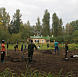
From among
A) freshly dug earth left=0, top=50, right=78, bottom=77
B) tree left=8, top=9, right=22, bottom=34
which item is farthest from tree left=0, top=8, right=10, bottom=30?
freshly dug earth left=0, top=50, right=78, bottom=77

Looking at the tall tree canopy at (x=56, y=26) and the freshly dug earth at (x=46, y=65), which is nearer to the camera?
the freshly dug earth at (x=46, y=65)

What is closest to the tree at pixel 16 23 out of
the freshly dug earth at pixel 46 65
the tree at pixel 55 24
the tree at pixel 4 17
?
the tree at pixel 4 17

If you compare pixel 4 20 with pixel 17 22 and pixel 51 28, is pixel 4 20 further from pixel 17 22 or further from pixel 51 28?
pixel 51 28

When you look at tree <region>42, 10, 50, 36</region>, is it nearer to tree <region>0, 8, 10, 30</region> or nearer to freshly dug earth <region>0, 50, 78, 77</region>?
tree <region>0, 8, 10, 30</region>

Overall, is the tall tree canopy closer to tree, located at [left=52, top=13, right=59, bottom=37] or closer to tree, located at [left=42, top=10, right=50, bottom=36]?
tree, located at [left=52, top=13, right=59, bottom=37]

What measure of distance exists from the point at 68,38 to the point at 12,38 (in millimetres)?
19371

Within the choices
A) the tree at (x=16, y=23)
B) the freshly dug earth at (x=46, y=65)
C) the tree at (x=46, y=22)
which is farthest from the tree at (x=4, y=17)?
the freshly dug earth at (x=46, y=65)

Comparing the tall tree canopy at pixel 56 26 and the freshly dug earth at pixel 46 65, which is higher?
the tall tree canopy at pixel 56 26

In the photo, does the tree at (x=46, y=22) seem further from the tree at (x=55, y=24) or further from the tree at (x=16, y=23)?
the tree at (x=16, y=23)

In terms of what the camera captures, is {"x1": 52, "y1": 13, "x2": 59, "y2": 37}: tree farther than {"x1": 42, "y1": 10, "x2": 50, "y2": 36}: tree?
No


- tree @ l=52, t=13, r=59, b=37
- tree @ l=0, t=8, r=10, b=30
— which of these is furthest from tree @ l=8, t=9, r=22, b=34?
tree @ l=52, t=13, r=59, b=37

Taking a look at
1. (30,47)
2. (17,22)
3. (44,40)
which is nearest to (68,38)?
(44,40)

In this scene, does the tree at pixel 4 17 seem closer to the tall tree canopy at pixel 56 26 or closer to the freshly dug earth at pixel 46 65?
the tall tree canopy at pixel 56 26

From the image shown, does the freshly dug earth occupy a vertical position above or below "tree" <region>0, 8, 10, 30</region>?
below
